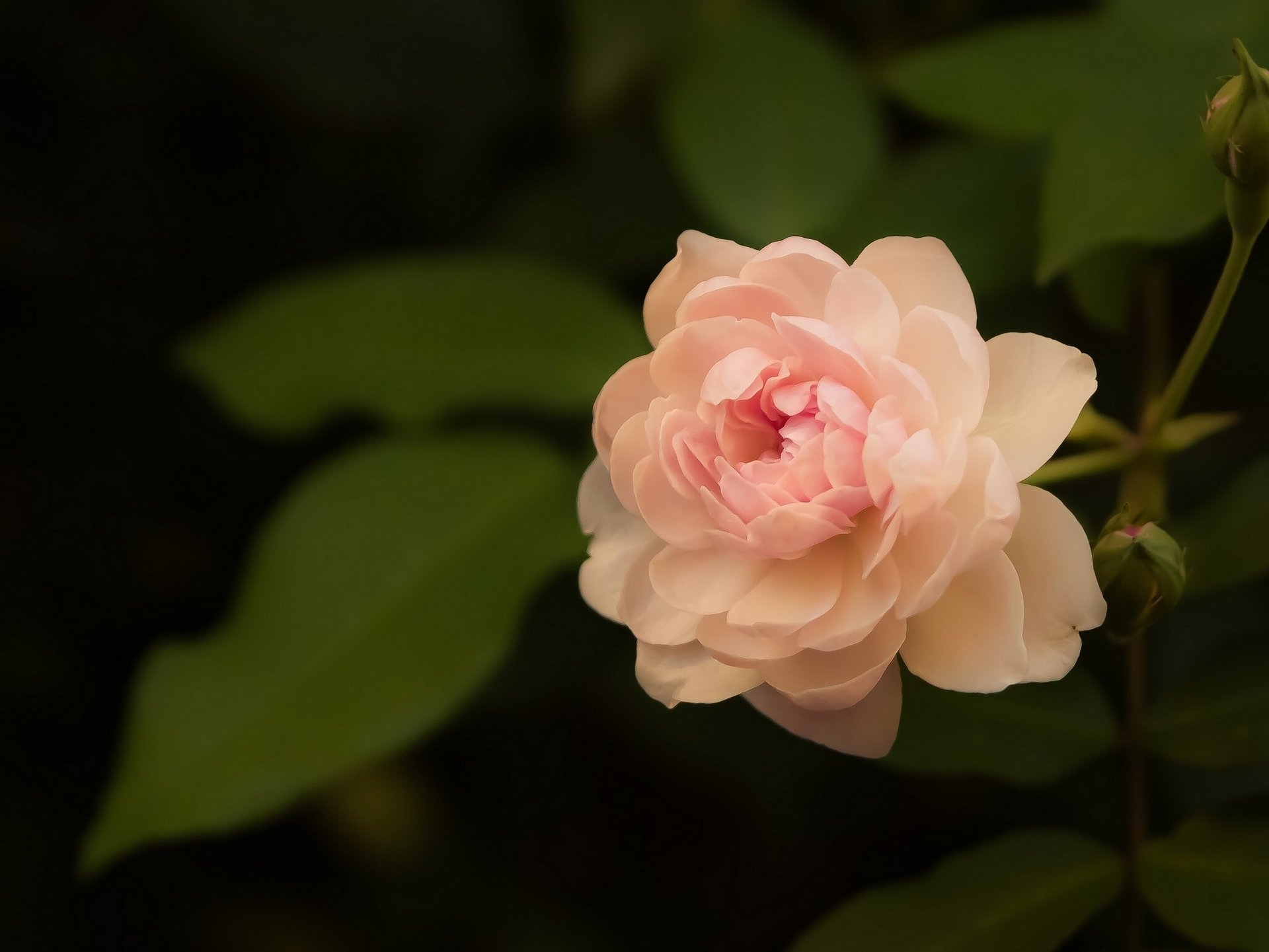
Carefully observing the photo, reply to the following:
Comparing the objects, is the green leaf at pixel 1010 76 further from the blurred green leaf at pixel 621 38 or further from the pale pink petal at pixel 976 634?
the pale pink petal at pixel 976 634

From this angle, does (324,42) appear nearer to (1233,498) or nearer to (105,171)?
(105,171)

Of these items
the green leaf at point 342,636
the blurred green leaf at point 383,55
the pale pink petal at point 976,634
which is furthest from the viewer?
the blurred green leaf at point 383,55

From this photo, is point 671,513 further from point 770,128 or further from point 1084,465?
point 770,128

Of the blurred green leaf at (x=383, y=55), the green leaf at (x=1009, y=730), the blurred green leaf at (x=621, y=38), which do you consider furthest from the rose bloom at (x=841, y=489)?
the blurred green leaf at (x=383, y=55)

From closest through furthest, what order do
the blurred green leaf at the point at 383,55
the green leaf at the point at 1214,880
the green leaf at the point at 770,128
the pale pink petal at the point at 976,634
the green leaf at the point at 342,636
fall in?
the pale pink petal at the point at 976,634
the green leaf at the point at 1214,880
the green leaf at the point at 342,636
the green leaf at the point at 770,128
the blurred green leaf at the point at 383,55

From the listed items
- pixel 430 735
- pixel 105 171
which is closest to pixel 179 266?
pixel 105 171

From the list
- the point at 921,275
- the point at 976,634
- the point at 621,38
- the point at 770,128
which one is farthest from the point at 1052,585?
the point at 621,38
